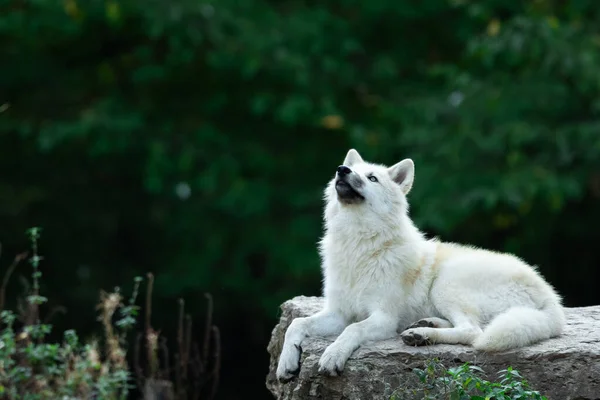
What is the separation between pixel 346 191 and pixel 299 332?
0.87 meters

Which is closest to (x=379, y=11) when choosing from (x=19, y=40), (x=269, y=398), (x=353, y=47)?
(x=353, y=47)

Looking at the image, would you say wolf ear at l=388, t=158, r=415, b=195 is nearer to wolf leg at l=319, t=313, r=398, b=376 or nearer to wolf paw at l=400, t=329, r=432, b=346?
wolf leg at l=319, t=313, r=398, b=376

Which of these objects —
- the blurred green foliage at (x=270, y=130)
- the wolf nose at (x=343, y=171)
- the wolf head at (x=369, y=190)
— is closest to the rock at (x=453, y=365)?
the wolf head at (x=369, y=190)

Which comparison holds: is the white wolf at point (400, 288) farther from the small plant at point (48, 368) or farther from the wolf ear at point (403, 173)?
the small plant at point (48, 368)

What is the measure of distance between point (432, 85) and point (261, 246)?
3.01m

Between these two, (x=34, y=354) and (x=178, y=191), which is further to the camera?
(x=178, y=191)

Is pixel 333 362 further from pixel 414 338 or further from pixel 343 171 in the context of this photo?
pixel 343 171

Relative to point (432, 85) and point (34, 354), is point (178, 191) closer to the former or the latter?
point (432, 85)

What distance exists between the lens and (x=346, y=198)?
544 cm

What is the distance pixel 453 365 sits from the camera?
4.81m

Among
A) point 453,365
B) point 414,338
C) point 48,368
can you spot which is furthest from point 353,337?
point 48,368

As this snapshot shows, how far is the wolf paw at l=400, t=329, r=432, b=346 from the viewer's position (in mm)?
4902

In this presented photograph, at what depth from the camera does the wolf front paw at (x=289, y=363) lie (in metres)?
5.13

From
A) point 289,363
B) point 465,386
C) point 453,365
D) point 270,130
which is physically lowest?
point 465,386
